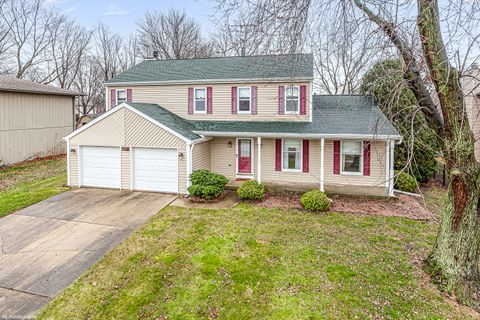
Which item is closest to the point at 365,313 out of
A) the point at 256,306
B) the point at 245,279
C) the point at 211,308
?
the point at 256,306

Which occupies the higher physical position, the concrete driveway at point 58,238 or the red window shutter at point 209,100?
the red window shutter at point 209,100

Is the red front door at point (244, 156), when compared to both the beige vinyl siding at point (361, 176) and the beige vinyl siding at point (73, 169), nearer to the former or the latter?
the beige vinyl siding at point (361, 176)

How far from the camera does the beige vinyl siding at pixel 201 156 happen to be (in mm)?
12133

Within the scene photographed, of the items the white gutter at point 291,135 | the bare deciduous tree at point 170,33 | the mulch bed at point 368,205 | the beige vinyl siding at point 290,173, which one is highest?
the bare deciduous tree at point 170,33

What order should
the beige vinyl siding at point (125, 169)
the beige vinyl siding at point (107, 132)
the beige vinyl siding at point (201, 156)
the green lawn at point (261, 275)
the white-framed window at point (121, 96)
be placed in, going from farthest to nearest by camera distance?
the white-framed window at point (121, 96) → the beige vinyl siding at point (125, 169) → the beige vinyl siding at point (107, 132) → the beige vinyl siding at point (201, 156) → the green lawn at point (261, 275)

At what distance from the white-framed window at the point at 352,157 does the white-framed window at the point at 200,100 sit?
23.2ft

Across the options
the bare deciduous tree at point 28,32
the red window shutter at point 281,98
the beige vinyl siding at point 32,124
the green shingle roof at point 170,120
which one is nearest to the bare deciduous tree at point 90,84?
the bare deciduous tree at point 28,32

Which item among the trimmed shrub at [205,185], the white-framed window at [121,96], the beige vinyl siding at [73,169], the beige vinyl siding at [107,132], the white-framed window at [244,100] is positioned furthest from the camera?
the white-framed window at [121,96]

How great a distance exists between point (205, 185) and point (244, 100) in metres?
5.26

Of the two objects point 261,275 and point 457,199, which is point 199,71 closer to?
point 261,275

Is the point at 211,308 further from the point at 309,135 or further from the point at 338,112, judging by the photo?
the point at 338,112

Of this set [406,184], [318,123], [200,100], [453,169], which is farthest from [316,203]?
[200,100]

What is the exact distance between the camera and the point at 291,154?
13.1 m

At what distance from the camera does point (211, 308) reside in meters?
5.09
